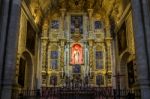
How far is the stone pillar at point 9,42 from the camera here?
44.7 feet

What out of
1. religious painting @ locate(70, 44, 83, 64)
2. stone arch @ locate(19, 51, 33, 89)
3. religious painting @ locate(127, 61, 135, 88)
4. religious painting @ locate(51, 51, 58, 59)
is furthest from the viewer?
A: religious painting @ locate(70, 44, 83, 64)

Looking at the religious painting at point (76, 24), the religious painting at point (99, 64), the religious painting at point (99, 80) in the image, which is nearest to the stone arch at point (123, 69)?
the religious painting at point (99, 80)

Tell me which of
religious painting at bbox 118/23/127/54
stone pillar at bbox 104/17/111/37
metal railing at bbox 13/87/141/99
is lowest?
Answer: metal railing at bbox 13/87/141/99

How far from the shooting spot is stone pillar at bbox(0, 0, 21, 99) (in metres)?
13.6

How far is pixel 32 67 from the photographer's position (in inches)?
955

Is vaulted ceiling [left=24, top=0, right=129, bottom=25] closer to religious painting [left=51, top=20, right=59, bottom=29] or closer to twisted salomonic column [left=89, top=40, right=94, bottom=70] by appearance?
religious painting [left=51, top=20, right=59, bottom=29]

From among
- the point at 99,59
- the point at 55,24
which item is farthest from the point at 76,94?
the point at 55,24

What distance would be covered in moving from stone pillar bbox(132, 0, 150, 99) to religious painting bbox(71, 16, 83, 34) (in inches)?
575

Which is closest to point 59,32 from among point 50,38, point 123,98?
point 50,38

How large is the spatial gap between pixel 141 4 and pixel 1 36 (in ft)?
33.2

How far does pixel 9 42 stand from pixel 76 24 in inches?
647

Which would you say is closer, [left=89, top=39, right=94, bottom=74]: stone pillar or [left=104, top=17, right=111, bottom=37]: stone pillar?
[left=89, top=39, right=94, bottom=74]: stone pillar

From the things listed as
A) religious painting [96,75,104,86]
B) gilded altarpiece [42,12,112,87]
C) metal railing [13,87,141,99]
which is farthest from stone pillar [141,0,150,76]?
religious painting [96,75,104,86]

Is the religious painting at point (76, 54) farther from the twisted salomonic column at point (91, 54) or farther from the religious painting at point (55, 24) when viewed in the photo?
the religious painting at point (55, 24)
